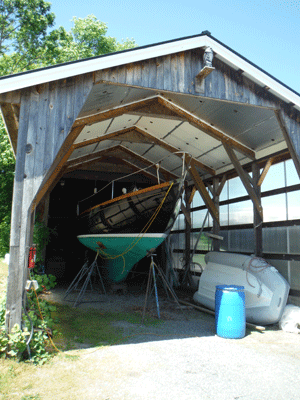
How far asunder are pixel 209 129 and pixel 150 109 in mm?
1336

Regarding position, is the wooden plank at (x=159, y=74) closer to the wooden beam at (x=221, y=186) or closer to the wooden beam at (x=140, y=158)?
the wooden beam at (x=221, y=186)

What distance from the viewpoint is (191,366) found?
337 cm

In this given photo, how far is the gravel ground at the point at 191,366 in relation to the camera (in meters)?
2.77

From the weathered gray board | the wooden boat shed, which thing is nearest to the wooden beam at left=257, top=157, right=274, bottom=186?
the wooden boat shed

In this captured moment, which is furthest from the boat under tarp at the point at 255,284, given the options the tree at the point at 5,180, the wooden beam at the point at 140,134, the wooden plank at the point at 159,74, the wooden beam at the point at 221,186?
the tree at the point at 5,180

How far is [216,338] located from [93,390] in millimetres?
2233

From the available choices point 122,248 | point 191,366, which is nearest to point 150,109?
point 122,248

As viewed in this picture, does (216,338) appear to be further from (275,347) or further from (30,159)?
(30,159)

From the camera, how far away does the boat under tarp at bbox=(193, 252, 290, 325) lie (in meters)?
5.02

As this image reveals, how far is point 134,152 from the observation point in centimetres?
969

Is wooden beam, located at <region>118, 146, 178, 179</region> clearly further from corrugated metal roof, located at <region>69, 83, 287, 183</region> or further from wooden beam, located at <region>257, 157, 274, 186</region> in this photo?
wooden beam, located at <region>257, 157, 274, 186</region>

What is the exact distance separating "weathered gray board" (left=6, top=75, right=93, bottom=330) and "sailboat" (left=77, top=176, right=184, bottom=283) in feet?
10.6

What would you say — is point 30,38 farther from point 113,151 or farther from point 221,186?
point 221,186

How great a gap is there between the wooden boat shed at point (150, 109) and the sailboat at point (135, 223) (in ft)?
4.32
